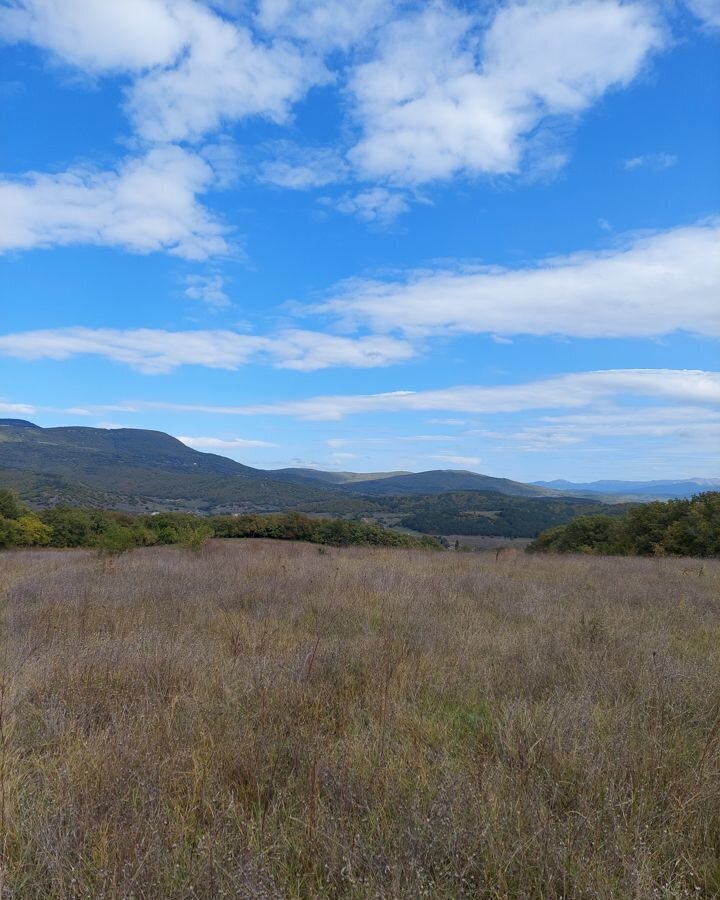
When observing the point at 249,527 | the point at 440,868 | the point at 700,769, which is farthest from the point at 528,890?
the point at 249,527

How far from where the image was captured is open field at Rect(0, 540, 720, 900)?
2133mm

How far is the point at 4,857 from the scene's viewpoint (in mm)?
2195

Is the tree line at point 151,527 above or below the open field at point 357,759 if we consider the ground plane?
below

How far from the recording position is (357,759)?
2.97 m

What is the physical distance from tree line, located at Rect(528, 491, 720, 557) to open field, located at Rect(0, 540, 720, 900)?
18223 millimetres

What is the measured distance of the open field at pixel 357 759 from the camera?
2.13 m

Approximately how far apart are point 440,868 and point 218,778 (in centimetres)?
124

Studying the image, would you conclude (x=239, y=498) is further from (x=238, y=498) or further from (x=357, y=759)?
(x=357, y=759)

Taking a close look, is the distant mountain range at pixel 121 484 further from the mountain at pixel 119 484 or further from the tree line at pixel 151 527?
the tree line at pixel 151 527

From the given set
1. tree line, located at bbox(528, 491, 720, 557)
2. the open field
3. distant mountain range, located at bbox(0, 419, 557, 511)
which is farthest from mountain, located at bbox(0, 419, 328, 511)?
the open field

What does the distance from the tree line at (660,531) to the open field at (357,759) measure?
18223mm

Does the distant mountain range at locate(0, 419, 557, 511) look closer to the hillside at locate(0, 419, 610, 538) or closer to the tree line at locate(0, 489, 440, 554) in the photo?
the hillside at locate(0, 419, 610, 538)

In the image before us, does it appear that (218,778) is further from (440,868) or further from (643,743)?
(643,743)

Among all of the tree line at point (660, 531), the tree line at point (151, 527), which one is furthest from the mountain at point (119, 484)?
the tree line at point (660, 531)
